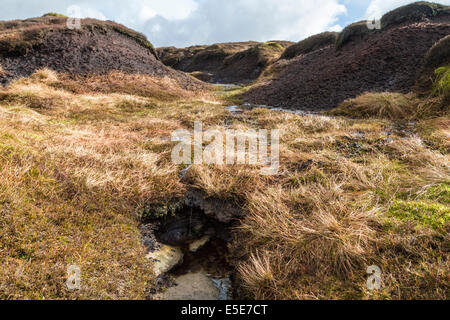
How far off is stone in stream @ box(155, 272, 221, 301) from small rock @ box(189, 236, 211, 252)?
574mm

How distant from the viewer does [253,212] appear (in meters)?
4.09

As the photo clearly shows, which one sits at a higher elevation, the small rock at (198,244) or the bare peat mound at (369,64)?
the bare peat mound at (369,64)

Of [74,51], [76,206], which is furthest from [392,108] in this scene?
[74,51]

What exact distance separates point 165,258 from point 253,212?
163cm

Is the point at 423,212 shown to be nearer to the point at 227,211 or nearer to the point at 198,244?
the point at 227,211

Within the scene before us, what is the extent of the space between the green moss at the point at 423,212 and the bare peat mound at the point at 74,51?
18.2 m

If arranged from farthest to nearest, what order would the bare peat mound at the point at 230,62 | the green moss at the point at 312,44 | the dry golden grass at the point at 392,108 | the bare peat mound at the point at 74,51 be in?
1. the bare peat mound at the point at 230,62
2. the green moss at the point at 312,44
3. the bare peat mound at the point at 74,51
4. the dry golden grass at the point at 392,108

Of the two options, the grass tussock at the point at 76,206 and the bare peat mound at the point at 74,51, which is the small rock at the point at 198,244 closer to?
the grass tussock at the point at 76,206

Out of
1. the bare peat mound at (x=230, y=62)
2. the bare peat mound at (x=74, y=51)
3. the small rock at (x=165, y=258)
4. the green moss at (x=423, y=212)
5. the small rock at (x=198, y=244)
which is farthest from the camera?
the bare peat mound at (x=230, y=62)

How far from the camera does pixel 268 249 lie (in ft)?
11.0

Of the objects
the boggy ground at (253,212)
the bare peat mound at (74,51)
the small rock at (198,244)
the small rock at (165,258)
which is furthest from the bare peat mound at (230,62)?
the small rock at (165,258)

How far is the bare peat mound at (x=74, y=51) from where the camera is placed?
15328 millimetres

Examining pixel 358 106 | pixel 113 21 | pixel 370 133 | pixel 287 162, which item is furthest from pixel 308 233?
pixel 113 21

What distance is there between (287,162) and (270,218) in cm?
238
